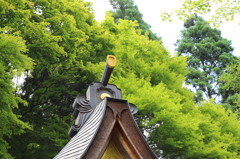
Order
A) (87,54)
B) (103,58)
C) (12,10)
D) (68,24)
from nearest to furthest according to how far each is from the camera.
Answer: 1. (12,10)
2. (68,24)
3. (87,54)
4. (103,58)

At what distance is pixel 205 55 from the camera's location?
26.3m

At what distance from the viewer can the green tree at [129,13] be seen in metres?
23.1

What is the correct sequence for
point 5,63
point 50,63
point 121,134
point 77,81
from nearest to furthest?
point 121,134 → point 5,63 → point 50,63 → point 77,81

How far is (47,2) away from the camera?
1061cm

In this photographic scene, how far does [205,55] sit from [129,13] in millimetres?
8672

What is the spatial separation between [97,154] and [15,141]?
32.4 feet

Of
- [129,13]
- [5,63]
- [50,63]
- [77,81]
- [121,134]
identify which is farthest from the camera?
[129,13]

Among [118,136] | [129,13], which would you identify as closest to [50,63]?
[118,136]

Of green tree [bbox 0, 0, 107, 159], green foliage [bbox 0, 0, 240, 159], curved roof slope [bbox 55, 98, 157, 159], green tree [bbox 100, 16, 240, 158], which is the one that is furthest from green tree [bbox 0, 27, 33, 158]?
curved roof slope [bbox 55, 98, 157, 159]

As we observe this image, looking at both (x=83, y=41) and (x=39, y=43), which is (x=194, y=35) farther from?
(x=39, y=43)

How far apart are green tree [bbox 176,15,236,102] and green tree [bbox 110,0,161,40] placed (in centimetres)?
449

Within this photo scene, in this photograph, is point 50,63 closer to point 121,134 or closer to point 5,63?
point 5,63

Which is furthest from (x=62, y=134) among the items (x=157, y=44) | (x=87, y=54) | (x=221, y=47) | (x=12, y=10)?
(x=221, y=47)

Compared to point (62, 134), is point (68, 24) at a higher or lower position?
higher
